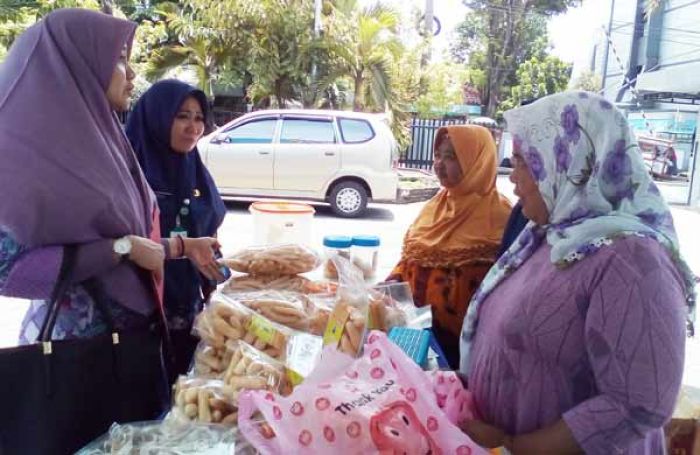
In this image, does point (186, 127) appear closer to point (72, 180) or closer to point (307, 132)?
point (72, 180)

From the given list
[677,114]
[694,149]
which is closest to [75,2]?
[694,149]

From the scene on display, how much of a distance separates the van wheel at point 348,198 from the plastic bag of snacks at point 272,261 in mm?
6588

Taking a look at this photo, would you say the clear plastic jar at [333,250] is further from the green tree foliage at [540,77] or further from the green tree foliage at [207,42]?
the green tree foliage at [540,77]

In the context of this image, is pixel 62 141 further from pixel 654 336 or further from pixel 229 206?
pixel 229 206

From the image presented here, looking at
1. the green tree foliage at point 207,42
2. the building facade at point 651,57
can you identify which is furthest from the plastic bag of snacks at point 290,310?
the building facade at point 651,57

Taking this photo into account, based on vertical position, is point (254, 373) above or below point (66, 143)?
below

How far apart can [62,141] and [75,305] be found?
0.42m

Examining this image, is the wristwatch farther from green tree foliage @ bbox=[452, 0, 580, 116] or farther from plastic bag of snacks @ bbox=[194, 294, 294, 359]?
green tree foliage @ bbox=[452, 0, 580, 116]

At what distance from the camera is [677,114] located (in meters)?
18.2

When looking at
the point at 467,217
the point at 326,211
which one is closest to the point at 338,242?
the point at 467,217

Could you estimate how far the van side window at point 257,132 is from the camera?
8.14 m

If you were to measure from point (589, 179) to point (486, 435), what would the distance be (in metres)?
0.56

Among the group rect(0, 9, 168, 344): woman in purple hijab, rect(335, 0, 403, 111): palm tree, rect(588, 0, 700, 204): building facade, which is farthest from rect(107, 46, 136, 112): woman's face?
rect(588, 0, 700, 204): building facade

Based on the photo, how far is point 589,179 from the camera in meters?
1.19
